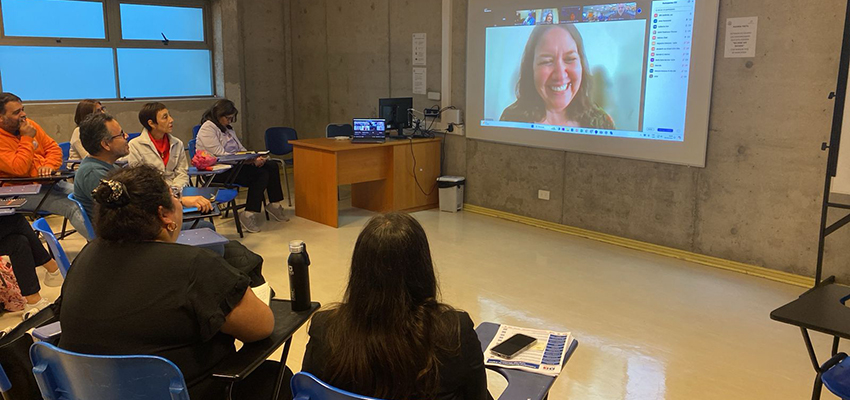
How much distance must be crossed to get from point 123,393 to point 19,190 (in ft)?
8.82

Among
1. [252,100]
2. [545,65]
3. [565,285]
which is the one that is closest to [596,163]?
[545,65]

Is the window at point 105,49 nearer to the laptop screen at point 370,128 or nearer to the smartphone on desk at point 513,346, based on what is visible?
the laptop screen at point 370,128

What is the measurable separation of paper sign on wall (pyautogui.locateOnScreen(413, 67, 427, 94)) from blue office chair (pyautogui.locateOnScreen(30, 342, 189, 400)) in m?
5.40

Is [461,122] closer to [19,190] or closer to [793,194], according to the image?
[793,194]

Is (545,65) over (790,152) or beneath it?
over

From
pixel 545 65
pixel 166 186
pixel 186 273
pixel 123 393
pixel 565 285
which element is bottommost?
pixel 565 285

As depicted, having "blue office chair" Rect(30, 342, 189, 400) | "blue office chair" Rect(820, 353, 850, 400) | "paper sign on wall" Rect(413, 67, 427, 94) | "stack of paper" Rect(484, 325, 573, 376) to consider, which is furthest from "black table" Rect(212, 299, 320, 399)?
"paper sign on wall" Rect(413, 67, 427, 94)

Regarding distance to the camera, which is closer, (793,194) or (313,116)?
(793,194)

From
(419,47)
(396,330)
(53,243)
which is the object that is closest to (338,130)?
(419,47)

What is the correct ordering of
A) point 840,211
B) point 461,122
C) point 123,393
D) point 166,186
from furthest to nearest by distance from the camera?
point 461,122 → point 840,211 → point 166,186 → point 123,393

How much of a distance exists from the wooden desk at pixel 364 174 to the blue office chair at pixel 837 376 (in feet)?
13.8

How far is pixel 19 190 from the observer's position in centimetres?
370

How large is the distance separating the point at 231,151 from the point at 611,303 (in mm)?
3631

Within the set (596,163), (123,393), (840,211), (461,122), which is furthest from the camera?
(461,122)
